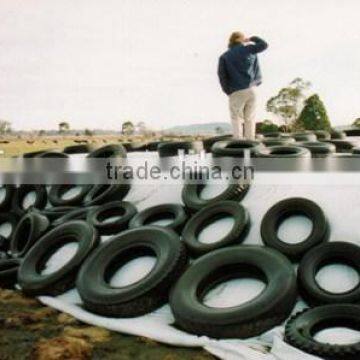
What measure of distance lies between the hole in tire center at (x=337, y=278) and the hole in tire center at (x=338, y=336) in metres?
0.79

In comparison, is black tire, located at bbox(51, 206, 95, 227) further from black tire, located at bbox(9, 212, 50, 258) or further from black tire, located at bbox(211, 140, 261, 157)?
black tire, located at bbox(211, 140, 261, 157)

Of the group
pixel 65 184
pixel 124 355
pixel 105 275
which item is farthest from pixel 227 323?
pixel 65 184

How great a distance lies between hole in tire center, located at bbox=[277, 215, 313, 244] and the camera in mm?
6957

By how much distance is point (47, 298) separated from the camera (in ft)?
22.4

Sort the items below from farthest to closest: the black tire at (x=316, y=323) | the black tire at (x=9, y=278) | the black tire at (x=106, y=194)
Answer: the black tire at (x=106, y=194) → the black tire at (x=9, y=278) → the black tire at (x=316, y=323)

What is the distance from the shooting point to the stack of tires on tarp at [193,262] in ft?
17.2

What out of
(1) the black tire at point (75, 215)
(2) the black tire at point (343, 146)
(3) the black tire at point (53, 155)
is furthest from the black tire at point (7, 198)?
(2) the black tire at point (343, 146)

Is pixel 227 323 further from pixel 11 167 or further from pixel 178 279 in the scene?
pixel 11 167

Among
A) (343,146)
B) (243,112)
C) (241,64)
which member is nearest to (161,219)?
(243,112)

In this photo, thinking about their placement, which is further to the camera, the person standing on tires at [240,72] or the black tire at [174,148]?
the black tire at [174,148]

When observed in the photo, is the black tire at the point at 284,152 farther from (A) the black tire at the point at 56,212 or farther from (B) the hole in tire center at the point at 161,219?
(A) the black tire at the point at 56,212

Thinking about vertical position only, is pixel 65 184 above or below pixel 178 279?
above

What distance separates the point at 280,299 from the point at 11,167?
8.93 m

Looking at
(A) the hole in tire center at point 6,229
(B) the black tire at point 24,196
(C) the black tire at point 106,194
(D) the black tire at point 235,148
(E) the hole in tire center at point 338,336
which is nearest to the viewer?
(E) the hole in tire center at point 338,336
